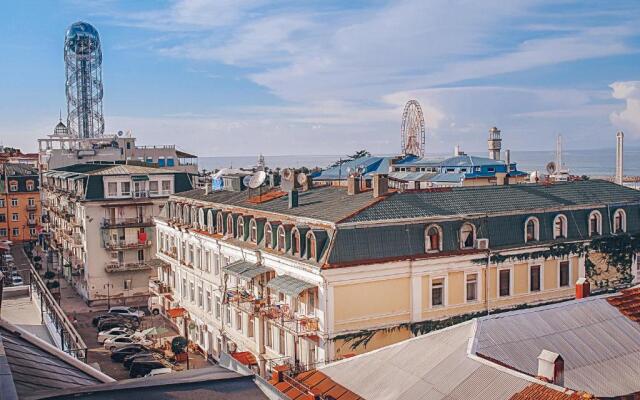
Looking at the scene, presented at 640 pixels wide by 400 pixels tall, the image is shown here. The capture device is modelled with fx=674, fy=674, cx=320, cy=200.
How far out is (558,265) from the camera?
36.4 m

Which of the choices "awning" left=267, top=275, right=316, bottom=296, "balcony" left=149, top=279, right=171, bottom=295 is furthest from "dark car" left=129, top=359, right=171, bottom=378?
"awning" left=267, top=275, right=316, bottom=296

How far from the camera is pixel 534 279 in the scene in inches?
1415

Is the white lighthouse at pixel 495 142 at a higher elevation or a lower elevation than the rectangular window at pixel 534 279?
higher

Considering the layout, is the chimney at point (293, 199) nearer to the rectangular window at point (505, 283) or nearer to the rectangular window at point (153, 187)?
the rectangular window at point (505, 283)

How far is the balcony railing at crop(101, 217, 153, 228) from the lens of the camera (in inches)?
2477

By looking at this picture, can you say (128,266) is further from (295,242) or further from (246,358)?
(295,242)

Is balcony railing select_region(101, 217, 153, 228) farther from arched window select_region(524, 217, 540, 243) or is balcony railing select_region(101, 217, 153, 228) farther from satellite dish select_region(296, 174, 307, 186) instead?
arched window select_region(524, 217, 540, 243)

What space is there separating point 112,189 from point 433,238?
39.7 metres

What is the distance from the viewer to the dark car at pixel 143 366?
43.0 metres

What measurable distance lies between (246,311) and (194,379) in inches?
959

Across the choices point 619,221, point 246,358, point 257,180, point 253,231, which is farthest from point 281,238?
point 619,221

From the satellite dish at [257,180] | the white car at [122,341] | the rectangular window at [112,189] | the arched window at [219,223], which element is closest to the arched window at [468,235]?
the satellite dish at [257,180]

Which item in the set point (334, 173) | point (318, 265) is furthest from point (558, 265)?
point (334, 173)

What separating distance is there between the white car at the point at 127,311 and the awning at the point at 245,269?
2228 centimetres
